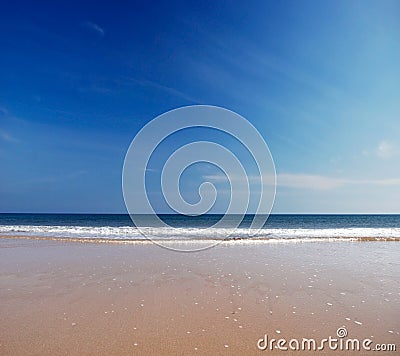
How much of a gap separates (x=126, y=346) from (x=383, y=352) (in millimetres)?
3195

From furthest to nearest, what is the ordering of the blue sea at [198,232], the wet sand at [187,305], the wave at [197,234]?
the blue sea at [198,232]
the wave at [197,234]
the wet sand at [187,305]

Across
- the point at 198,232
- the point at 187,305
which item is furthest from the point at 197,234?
the point at 187,305

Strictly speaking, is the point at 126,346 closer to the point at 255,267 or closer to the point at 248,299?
the point at 248,299

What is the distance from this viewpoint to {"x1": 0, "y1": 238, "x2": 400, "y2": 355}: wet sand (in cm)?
390

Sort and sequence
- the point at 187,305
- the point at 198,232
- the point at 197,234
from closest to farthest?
the point at 187,305 < the point at 197,234 < the point at 198,232

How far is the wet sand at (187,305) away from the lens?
390cm

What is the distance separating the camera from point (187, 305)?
5.45 meters

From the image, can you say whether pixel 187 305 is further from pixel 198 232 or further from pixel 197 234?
pixel 198 232

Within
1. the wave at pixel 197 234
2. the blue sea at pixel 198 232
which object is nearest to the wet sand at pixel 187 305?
the blue sea at pixel 198 232

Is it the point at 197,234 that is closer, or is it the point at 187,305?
the point at 187,305

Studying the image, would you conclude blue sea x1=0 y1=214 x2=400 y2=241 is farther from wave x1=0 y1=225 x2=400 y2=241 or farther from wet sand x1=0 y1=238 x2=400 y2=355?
wet sand x1=0 y1=238 x2=400 y2=355

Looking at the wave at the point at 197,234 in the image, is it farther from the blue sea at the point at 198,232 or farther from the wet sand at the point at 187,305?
the wet sand at the point at 187,305

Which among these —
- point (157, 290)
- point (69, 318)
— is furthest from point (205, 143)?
point (69, 318)

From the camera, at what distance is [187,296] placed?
6031 mm
